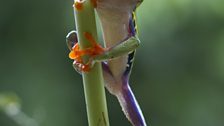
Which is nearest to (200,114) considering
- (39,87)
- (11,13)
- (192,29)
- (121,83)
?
(192,29)

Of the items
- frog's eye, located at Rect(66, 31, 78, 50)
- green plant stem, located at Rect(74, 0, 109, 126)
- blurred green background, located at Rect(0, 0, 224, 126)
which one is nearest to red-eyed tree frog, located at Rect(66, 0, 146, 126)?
frog's eye, located at Rect(66, 31, 78, 50)

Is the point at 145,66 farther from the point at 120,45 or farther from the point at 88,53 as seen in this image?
the point at 88,53

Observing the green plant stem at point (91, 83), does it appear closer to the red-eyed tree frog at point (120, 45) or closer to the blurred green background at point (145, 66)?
the red-eyed tree frog at point (120, 45)

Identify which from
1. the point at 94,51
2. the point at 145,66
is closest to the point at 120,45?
the point at 94,51

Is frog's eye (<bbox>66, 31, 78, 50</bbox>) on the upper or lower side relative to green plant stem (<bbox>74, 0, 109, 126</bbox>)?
upper

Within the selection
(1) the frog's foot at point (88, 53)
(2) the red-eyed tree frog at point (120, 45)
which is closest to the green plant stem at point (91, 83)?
(1) the frog's foot at point (88, 53)

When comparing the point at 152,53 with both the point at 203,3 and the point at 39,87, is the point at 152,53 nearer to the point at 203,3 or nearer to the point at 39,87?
the point at 203,3

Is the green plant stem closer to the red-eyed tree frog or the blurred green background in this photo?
the red-eyed tree frog
